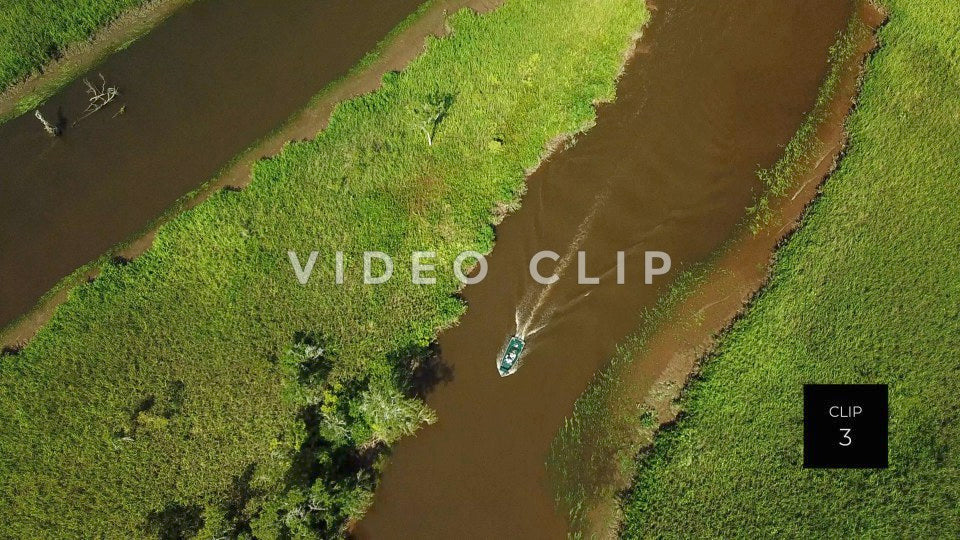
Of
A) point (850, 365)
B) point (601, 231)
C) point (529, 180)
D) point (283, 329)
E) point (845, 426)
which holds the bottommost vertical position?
point (845, 426)

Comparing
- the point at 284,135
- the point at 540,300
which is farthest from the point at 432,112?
the point at 540,300

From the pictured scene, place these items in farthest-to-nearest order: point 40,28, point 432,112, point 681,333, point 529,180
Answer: point 40,28 < point 529,180 < point 432,112 < point 681,333

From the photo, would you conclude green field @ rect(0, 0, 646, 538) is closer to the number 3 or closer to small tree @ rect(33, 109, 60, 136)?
small tree @ rect(33, 109, 60, 136)

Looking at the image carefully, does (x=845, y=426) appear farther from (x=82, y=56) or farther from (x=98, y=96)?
(x=82, y=56)

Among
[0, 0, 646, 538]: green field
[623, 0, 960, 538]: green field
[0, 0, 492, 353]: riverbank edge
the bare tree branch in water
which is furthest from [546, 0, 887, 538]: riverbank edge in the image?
the bare tree branch in water

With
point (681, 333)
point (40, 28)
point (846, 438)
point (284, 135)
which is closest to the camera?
point (846, 438)

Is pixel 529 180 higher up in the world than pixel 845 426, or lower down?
higher up

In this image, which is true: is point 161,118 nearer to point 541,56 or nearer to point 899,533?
point 541,56
